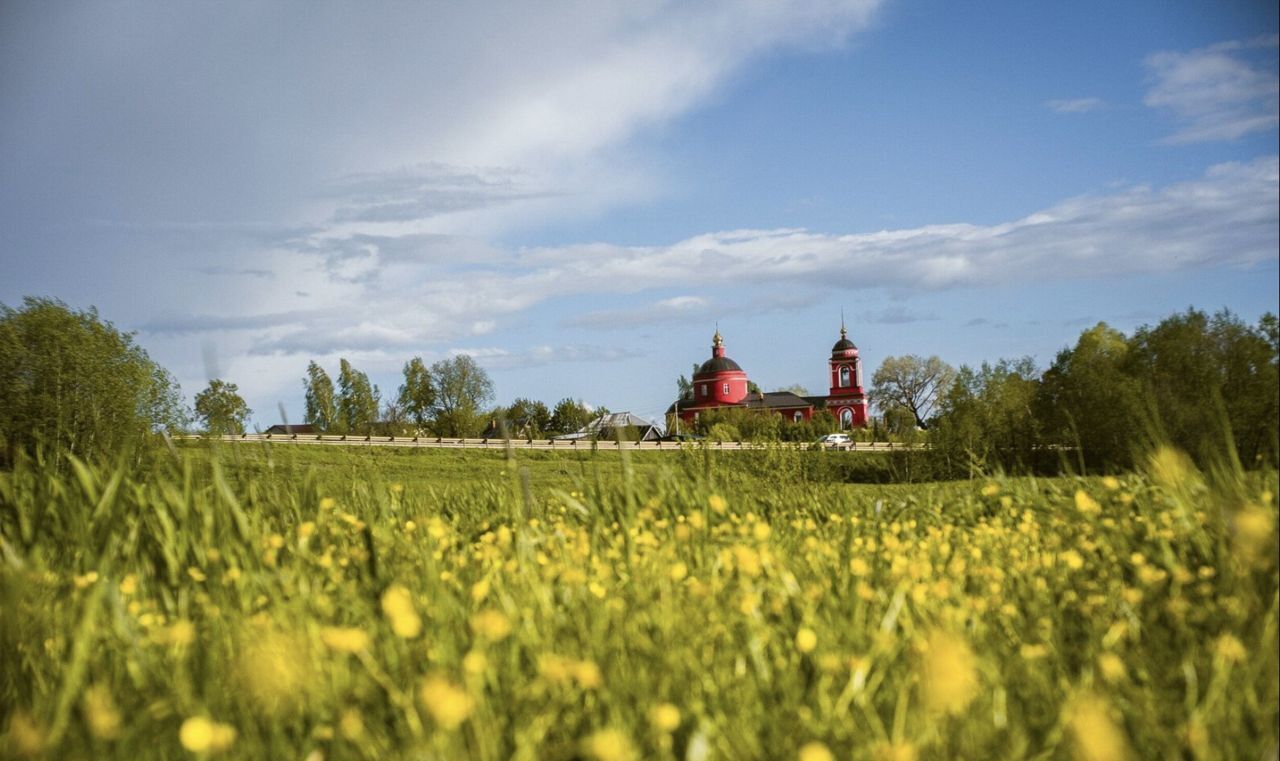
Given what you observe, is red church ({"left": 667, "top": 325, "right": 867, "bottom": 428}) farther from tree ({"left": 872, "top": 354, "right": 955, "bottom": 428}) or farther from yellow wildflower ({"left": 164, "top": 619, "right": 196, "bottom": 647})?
yellow wildflower ({"left": 164, "top": 619, "right": 196, "bottom": 647})

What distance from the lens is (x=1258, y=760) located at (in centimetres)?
250

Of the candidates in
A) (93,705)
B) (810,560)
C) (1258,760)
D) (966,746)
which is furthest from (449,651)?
(1258,760)

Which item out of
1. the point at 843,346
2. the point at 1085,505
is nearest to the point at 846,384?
the point at 843,346

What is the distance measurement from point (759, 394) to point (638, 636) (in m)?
89.7

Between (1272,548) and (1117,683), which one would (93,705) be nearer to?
(1117,683)

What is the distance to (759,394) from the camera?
9200 cm

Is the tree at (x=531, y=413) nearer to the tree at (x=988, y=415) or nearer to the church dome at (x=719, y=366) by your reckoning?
the church dome at (x=719, y=366)

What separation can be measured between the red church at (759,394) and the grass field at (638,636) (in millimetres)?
77025

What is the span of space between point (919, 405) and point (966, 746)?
279 feet

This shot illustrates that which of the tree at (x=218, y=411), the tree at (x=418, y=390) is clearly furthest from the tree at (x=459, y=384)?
the tree at (x=218, y=411)

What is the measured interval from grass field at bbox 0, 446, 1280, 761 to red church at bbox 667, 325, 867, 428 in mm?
77025

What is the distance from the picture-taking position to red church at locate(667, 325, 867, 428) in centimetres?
8481

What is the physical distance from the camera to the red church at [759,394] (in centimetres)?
8481

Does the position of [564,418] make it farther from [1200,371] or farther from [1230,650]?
[1230,650]
